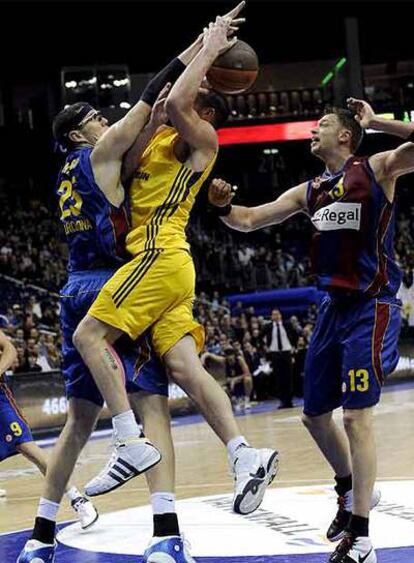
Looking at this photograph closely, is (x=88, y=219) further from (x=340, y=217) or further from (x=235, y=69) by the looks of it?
(x=340, y=217)

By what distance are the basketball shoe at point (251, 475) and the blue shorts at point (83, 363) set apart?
0.55m

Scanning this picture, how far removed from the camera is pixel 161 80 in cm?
525

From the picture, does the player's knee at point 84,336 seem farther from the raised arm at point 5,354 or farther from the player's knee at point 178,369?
the raised arm at point 5,354

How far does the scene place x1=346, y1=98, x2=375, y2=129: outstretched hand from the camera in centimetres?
544

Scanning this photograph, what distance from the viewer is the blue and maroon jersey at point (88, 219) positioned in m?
5.27

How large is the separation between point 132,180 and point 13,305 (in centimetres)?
1537

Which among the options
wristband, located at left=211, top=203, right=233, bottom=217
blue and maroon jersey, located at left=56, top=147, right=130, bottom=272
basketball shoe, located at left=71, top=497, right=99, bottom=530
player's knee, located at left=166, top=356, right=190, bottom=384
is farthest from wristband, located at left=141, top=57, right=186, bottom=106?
basketball shoe, located at left=71, top=497, right=99, bottom=530

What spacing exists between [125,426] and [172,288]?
2.28 ft

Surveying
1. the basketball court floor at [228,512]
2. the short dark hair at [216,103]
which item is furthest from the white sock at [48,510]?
the short dark hair at [216,103]

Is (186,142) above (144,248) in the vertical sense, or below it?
above

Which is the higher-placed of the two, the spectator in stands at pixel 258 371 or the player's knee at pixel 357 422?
the player's knee at pixel 357 422

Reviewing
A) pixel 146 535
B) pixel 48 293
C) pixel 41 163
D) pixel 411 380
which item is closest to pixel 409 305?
pixel 411 380

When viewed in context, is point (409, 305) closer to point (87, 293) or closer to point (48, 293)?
point (48, 293)

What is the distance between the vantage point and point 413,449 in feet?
32.4
